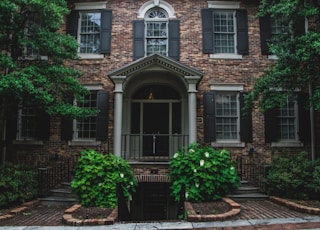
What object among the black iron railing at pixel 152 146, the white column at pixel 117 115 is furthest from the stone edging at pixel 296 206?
the white column at pixel 117 115

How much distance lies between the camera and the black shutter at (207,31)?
11539mm

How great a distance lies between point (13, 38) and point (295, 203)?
967 cm

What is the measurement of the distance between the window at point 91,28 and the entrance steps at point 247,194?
7.03 meters

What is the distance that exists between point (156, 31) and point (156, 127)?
387 cm

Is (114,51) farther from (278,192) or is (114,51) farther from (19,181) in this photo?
(278,192)

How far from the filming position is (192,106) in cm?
1030

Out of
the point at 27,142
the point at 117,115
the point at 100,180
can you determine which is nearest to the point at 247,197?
the point at 100,180

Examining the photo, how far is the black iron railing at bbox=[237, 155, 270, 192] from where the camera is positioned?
10.2 meters

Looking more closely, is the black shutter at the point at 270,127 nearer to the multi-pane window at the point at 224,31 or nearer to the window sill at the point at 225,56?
the window sill at the point at 225,56

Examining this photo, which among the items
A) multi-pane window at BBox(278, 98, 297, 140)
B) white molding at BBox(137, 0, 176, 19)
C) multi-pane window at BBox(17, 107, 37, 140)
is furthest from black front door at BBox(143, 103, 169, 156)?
multi-pane window at BBox(278, 98, 297, 140)

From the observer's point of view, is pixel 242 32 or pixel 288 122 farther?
pixel 242 32

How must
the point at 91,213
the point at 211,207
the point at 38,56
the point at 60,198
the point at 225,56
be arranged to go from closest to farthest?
the point at 91,213 < the point at 211,207 < the point at 60,198 < the point at 38,56 < the point at 225,56

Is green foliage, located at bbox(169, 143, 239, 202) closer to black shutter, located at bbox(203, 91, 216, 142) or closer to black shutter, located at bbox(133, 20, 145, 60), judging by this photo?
black shutter, located at bbox(203, 91, 216, 142)

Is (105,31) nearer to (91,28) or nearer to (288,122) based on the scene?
(91,28)
